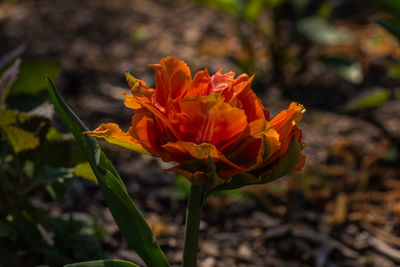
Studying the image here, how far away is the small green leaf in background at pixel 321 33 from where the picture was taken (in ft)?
8.97

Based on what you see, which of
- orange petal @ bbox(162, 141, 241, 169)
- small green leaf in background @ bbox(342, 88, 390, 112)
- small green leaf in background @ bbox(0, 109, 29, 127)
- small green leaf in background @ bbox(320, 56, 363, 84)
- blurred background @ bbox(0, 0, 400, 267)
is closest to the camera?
orange petal @ bbox(162, 141, 241, 169)

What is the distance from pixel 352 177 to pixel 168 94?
1554mm

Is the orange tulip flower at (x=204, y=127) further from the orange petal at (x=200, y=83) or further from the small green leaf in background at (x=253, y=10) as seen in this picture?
the small green leaf in background at (x=253, y=10)

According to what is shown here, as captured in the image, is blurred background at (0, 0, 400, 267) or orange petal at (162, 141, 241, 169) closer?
orange petal at (162, 141, 241, 169)

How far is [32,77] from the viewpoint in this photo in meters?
1.42

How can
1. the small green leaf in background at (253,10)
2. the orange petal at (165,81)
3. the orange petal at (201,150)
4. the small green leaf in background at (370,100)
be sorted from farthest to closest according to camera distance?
the small green leaf in background at (253,10) → the small green leaf in background at (370,100) → the orange petal at (165,81) → the orange petal at (201,150)

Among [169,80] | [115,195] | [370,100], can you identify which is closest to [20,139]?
[115,195]

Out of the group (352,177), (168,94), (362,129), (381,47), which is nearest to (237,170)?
(168,94)

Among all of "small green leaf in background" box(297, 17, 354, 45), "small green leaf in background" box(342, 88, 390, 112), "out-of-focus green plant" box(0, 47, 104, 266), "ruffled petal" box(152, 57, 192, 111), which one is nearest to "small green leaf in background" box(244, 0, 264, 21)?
"small green leaf in background" box(297, 17, 354, 45)

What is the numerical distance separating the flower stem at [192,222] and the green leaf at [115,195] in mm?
59

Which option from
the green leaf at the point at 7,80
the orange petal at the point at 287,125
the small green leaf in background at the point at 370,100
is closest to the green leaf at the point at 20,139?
the green leaf at the point at 7,80

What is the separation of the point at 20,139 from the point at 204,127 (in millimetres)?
614

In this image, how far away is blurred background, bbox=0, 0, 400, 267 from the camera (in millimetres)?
1341

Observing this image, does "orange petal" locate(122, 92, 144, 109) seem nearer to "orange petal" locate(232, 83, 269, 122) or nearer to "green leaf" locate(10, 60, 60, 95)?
"orange petal" locate(232, 83, 269, 122)
